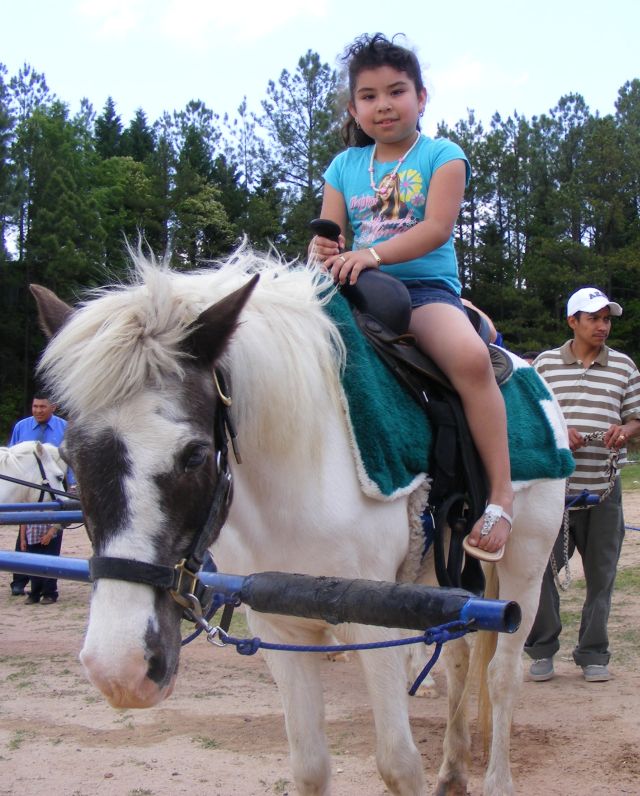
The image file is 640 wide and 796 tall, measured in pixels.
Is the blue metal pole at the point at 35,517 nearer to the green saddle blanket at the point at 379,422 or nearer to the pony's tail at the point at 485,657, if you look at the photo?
the green saddle blanket at the point at 379,422

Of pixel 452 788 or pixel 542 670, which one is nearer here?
pixel 452 788

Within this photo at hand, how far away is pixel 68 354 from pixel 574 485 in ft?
12.8

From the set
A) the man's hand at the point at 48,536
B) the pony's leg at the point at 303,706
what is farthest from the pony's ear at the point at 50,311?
the man's hand at the point at 48,536

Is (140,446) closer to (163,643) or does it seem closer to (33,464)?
(163,643)

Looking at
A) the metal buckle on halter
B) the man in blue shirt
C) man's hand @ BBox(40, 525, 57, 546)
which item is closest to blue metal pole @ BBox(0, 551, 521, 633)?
the metal buckle on halter

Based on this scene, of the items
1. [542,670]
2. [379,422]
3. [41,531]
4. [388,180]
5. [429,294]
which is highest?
[388,180]

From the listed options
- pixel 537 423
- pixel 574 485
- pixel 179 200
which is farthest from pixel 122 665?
pixel 179 200

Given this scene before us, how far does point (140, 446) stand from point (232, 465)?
1.62 feet

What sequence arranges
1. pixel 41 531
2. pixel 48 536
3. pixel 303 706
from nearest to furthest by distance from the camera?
pixel 303 706, pixel 48 536, pixel 41 531

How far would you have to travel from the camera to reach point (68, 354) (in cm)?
207

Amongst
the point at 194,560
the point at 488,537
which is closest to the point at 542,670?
the point at 488,537

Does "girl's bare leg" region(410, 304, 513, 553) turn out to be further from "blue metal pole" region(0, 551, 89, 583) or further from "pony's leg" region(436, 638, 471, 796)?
"blue metal pole" region(0, 551, 89, 583)

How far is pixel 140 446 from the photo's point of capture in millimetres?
1896

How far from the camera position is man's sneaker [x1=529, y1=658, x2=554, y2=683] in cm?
531
